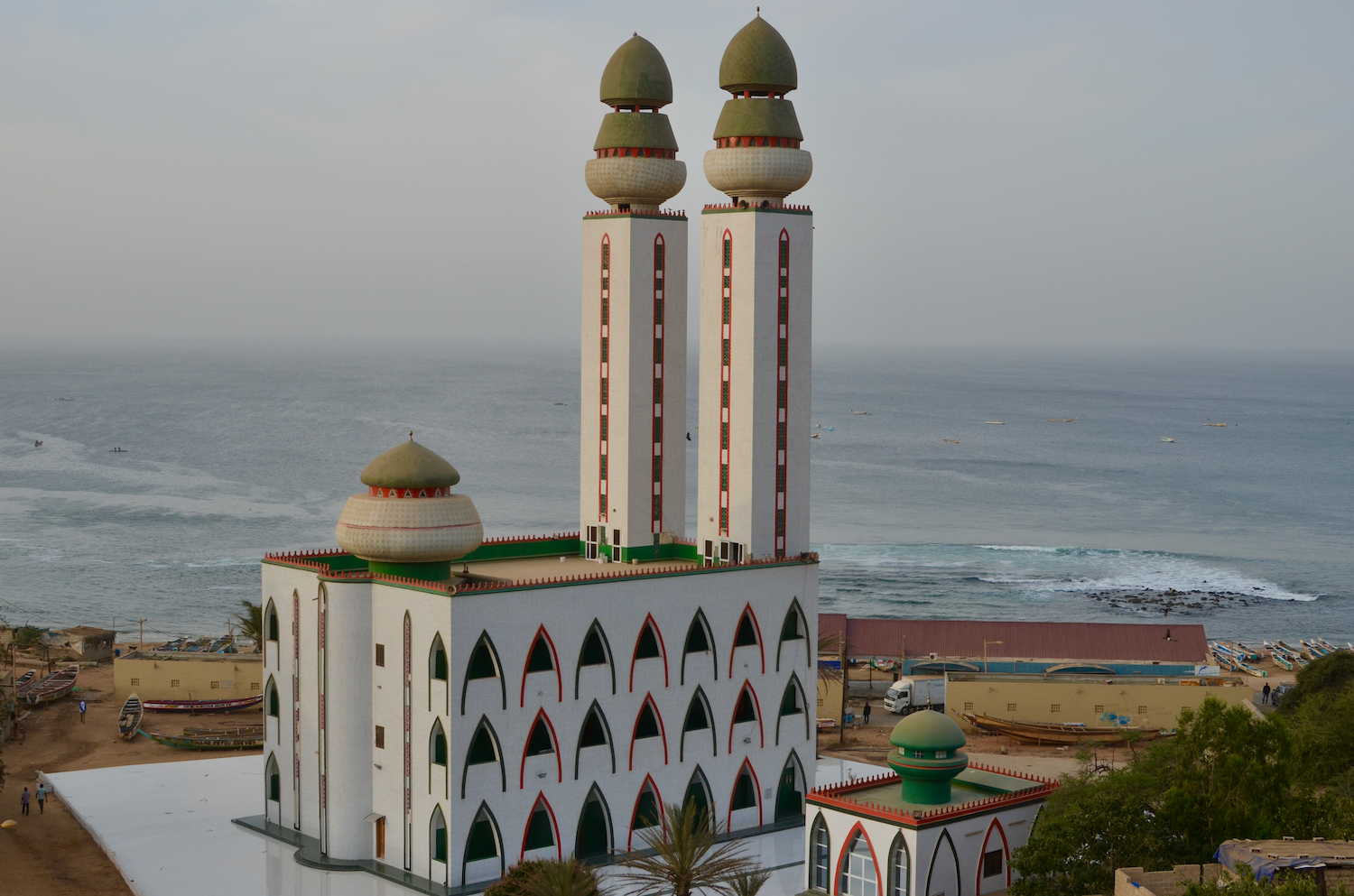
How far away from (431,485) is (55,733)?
2814 cm

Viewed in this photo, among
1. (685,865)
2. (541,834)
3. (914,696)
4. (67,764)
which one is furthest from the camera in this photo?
(914,696)

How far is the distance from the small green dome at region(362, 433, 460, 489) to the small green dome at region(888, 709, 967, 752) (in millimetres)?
13634

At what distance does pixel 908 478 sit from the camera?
17600 centimetres

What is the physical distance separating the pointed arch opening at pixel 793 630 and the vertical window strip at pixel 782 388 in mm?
1752

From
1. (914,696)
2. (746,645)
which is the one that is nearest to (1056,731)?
(914,696)

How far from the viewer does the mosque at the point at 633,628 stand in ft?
136

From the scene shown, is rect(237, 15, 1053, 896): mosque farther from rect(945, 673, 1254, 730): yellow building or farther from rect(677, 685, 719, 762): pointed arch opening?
rect(945, 673, 1254, 730): yellow building

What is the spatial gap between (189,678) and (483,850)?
29.2 m

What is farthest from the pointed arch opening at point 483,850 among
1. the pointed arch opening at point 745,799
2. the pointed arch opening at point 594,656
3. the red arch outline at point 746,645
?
the red arch outline at point 746,645

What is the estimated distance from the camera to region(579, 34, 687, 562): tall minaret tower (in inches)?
1970

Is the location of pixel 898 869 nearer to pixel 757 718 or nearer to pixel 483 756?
pixel 757 718

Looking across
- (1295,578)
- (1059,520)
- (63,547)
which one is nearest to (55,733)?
(63,547)

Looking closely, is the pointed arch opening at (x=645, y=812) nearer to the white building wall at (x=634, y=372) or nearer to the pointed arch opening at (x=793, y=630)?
the pointed arch opening at (x=793, y=630)

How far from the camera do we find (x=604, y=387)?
166ft
